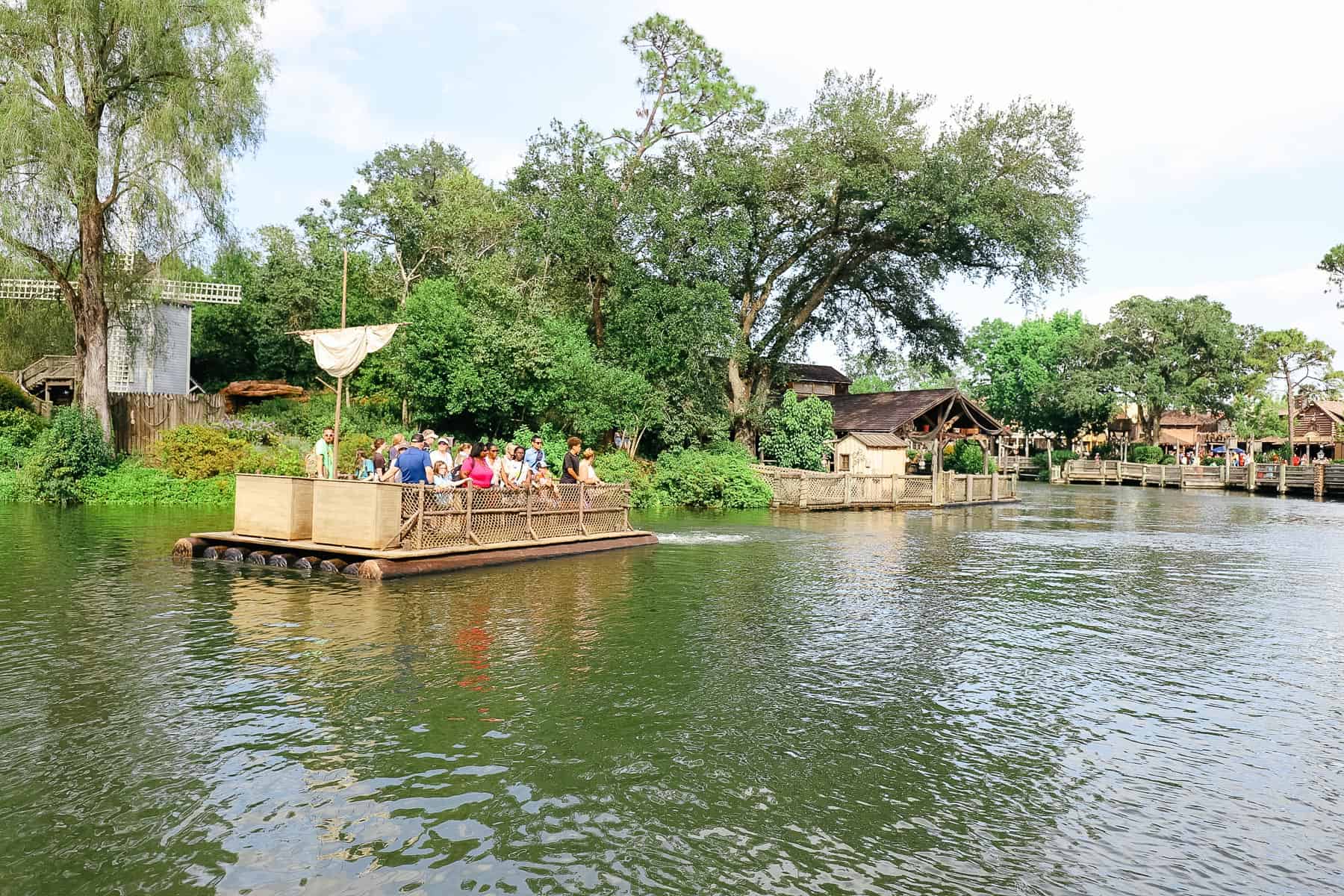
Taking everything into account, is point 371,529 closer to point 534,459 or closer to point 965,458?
point 534,459

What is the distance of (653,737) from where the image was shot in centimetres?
783

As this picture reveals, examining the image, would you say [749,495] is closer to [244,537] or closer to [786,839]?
[244,537]

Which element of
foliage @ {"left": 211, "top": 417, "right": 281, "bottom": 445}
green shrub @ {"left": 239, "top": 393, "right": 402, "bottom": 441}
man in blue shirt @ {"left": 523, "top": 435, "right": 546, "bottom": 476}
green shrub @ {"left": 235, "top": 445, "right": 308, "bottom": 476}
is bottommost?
green shrub @ {"left": 235, "top": 445, "right": 308, "bottom": 476}

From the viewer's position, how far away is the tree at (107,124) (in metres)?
27.3

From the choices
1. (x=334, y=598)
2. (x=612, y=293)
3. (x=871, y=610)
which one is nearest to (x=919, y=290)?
(x=612, y=293)

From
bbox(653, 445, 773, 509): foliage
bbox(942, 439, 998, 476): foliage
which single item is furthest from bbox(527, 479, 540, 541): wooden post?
bbox(942, 439, 998, 476): foliage

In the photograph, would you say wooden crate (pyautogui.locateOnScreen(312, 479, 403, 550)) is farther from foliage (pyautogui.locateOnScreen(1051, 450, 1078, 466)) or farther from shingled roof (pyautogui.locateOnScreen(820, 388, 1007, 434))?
foliage (pyautogui.locateOnScreen(1051, 450, 1078, 466))

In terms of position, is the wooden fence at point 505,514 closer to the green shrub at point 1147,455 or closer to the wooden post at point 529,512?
the wooden post at point 529,512

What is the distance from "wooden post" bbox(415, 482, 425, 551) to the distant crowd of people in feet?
0.96

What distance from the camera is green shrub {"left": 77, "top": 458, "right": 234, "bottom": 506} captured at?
94.0 ft

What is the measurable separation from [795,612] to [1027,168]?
36.0 metres

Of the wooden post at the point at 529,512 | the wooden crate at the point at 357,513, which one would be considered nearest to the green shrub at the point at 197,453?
the wooden post at the point at 529,512

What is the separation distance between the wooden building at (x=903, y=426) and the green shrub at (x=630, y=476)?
12.7 metres

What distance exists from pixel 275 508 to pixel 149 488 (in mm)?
15339
